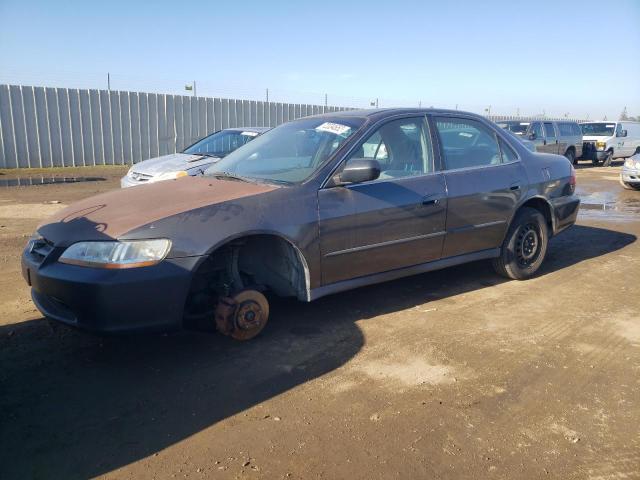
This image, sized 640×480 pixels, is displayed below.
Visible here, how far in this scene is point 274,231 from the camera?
363 cm

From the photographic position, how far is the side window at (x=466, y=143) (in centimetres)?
473

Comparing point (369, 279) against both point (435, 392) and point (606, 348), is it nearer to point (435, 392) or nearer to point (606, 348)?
point (435, 392)

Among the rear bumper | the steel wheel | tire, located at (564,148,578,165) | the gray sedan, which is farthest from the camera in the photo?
tire, located at (564,148,578,165)

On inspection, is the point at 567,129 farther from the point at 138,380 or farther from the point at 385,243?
the point at 138,380

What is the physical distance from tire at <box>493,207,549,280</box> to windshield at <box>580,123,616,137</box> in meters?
18.4

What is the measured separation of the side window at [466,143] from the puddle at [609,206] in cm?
519

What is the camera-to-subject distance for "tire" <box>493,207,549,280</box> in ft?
17.1

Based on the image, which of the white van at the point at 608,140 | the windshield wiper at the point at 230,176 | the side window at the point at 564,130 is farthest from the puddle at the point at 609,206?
the white van at the point at 608,140

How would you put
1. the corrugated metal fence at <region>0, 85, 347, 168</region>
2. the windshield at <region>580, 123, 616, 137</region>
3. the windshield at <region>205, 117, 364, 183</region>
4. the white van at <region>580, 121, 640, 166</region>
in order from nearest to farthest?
the windshield at <region>205, 117, 364, 183</region>
the corrugated metal fence at <region>0, 85, 347, 168</region>
the white van at <region>580, 121, 640, 166</region>
the windshield at <region>580, 123, 616, 137</region>

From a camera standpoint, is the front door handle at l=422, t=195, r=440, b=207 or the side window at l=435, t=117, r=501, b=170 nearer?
the front door handle at l=422, t=195, r=440, b=207

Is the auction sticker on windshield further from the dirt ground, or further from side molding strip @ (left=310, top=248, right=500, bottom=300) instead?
the dirt ground

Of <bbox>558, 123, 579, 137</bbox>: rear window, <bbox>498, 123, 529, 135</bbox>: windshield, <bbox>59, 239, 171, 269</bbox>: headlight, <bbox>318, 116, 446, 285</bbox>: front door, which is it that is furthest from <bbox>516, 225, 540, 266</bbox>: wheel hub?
<bbox>558, 123, 579, 137</bbox>: rear window

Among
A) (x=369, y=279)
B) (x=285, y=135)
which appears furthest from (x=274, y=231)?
(x=285, y=135)

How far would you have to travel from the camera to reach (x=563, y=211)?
567 cm
